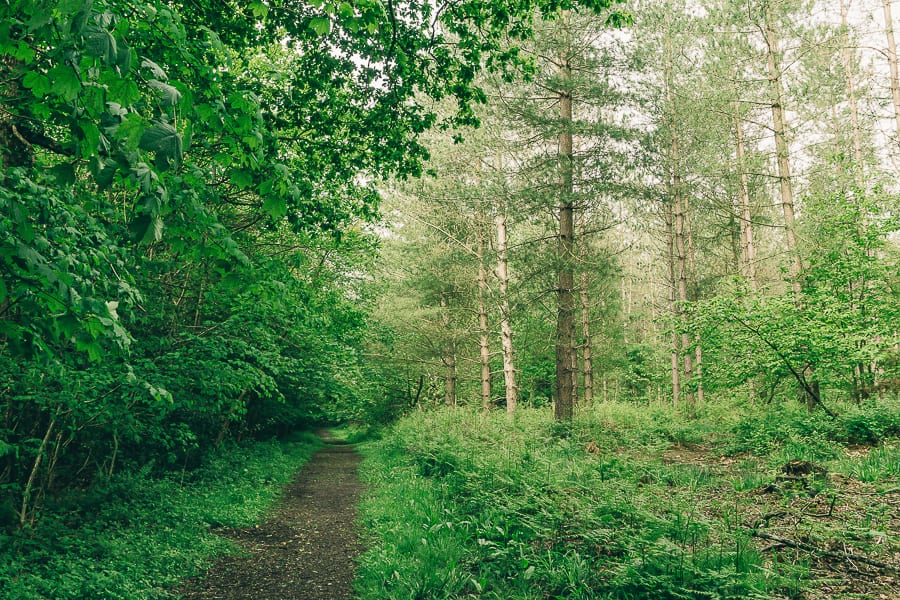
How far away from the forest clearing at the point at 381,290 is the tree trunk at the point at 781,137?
115 millimetres

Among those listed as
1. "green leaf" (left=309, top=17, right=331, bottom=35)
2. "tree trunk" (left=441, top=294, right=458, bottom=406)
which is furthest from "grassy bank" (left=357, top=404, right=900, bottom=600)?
"tree trunk" (left=441, top=294, right=458, bottom=406)

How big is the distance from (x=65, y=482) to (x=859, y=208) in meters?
17.1

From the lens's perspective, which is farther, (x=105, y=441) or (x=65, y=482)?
(x=105, y=441)

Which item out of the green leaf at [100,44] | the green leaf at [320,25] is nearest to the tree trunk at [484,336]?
the green leaf at [320,25]

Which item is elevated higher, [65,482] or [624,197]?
[624,197]

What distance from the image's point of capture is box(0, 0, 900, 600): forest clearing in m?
2.91

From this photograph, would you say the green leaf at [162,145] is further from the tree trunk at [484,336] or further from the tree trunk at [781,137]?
the tree trunk at [484,336]

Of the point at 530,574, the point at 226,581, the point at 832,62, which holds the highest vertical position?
the point at 832,62

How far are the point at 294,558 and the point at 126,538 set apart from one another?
2285 millimetres

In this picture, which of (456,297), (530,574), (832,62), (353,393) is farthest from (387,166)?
(832,62)

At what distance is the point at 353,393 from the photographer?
19.0 meters

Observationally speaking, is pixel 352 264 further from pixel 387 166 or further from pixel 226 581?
pixel 226 581

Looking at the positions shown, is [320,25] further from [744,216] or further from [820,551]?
[744,216]

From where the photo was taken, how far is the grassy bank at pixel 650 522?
13.3 ft
